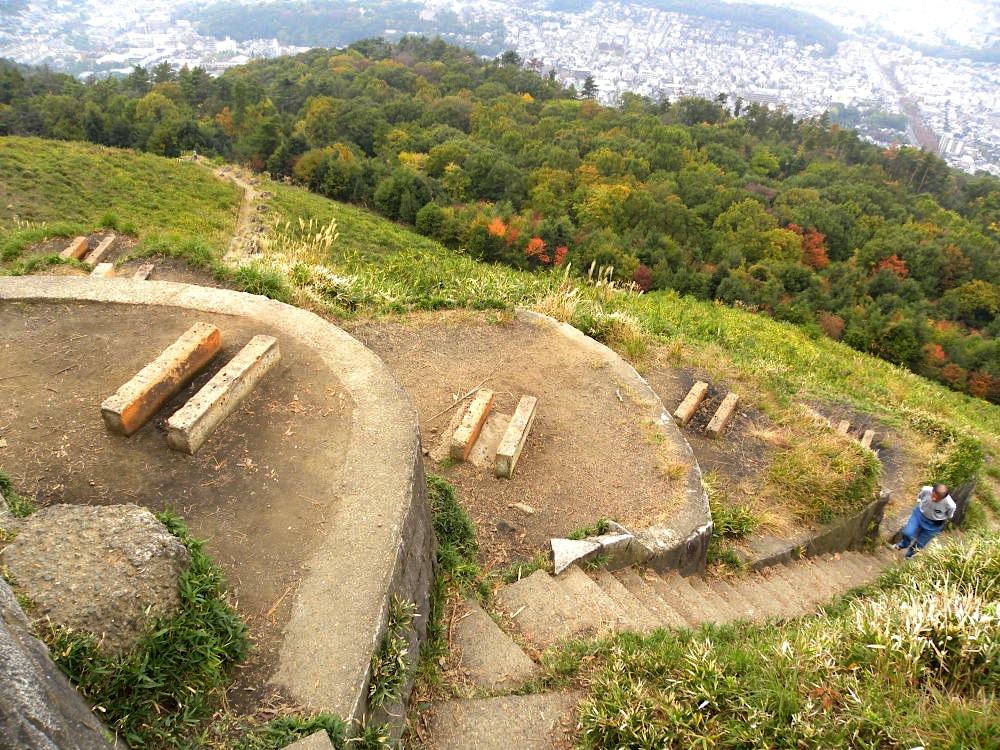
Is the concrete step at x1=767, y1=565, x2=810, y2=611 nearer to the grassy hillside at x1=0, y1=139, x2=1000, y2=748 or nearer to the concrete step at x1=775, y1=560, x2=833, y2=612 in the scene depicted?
the concrete step at x1=775, y1=560, x2=833, y2=612

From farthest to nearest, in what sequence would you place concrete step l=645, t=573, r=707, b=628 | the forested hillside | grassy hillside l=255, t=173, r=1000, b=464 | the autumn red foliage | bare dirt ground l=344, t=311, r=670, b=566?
the autumn red foliage
the forested hillside
grassy hillside l=255, t=173, r=1000, b=464
bare dirt ground l=344, t=311, r=670, b=566
concrete step l=645, t=573, r=707, b=628

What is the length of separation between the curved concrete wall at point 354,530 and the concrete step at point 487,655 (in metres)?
0.33

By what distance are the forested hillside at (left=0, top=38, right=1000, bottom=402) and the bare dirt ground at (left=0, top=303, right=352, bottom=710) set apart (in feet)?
58.9

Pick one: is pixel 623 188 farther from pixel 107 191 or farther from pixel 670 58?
pixel 670 58

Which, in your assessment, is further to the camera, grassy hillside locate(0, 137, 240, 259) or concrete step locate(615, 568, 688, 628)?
grassy hillside locate(0, 137, 240, 259)

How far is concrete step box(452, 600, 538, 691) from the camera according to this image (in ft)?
12.0

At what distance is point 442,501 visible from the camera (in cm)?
515

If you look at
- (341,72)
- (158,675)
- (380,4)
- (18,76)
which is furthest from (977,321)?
(380,4)

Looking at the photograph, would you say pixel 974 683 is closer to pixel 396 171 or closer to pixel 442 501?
pixel 442 501

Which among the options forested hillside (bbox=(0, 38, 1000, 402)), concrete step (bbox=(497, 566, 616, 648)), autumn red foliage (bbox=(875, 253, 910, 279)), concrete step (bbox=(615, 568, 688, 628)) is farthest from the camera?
autumn red foliage (bbox=(875, 253, 910, 279))

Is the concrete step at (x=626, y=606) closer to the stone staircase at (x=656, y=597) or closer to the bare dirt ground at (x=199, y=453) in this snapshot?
the stone staircase at (x=656, y=597)

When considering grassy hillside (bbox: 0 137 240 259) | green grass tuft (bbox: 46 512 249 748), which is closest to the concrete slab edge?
green grass tuft (bbox: 46 512 249 748)

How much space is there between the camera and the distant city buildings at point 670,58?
112m

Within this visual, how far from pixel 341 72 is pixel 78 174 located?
50294mm
